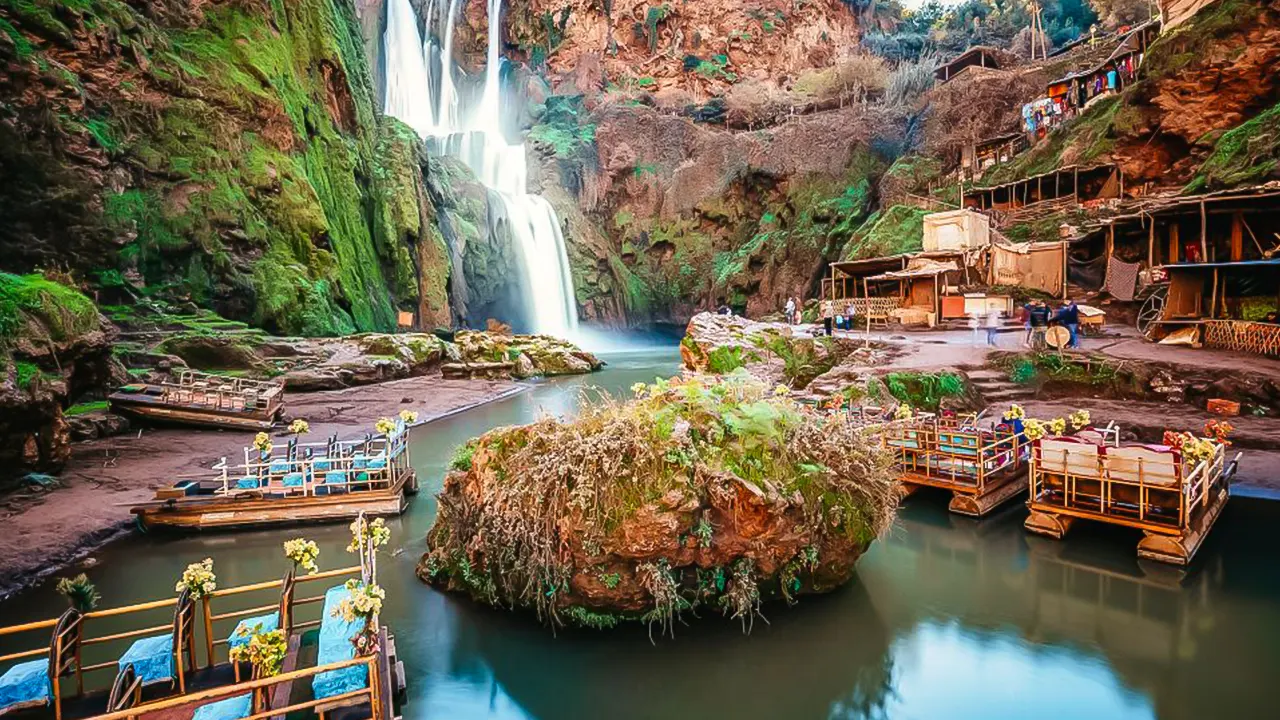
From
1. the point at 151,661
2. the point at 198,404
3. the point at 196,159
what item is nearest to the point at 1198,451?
the point at 151,661

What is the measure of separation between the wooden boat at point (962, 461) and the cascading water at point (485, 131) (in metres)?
41.2

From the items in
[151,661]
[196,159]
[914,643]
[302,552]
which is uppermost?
[196,159]

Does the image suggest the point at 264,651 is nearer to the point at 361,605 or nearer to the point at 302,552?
the point at 361,605

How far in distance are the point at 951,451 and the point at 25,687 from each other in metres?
12.7

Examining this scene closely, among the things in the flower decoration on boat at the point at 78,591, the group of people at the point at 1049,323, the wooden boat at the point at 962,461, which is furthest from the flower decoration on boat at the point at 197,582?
the group of people at the point at 1049,323

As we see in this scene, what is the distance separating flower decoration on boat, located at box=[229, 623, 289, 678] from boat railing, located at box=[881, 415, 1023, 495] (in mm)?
9964

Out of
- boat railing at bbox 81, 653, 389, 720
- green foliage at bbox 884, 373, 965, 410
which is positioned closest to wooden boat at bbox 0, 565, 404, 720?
boat railing at bbox 81, 653, 389, 720

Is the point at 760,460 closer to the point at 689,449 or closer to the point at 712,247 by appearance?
the point at 689,449

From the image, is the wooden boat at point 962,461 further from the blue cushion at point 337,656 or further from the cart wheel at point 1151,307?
the cart wheel at point 1151,307

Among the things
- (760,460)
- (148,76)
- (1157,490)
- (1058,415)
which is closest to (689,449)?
(760,460)

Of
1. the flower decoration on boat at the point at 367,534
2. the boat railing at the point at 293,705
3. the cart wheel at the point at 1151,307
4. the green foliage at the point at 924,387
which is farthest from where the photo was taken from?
the cart wheel at the point at 1151,307

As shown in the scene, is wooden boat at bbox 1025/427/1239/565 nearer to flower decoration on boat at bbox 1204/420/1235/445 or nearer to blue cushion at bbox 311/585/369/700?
flower decoration on boat at bbox 1204/420/1235/445

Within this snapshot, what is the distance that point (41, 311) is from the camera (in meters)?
13.1

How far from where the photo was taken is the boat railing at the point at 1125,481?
834 centimetres
